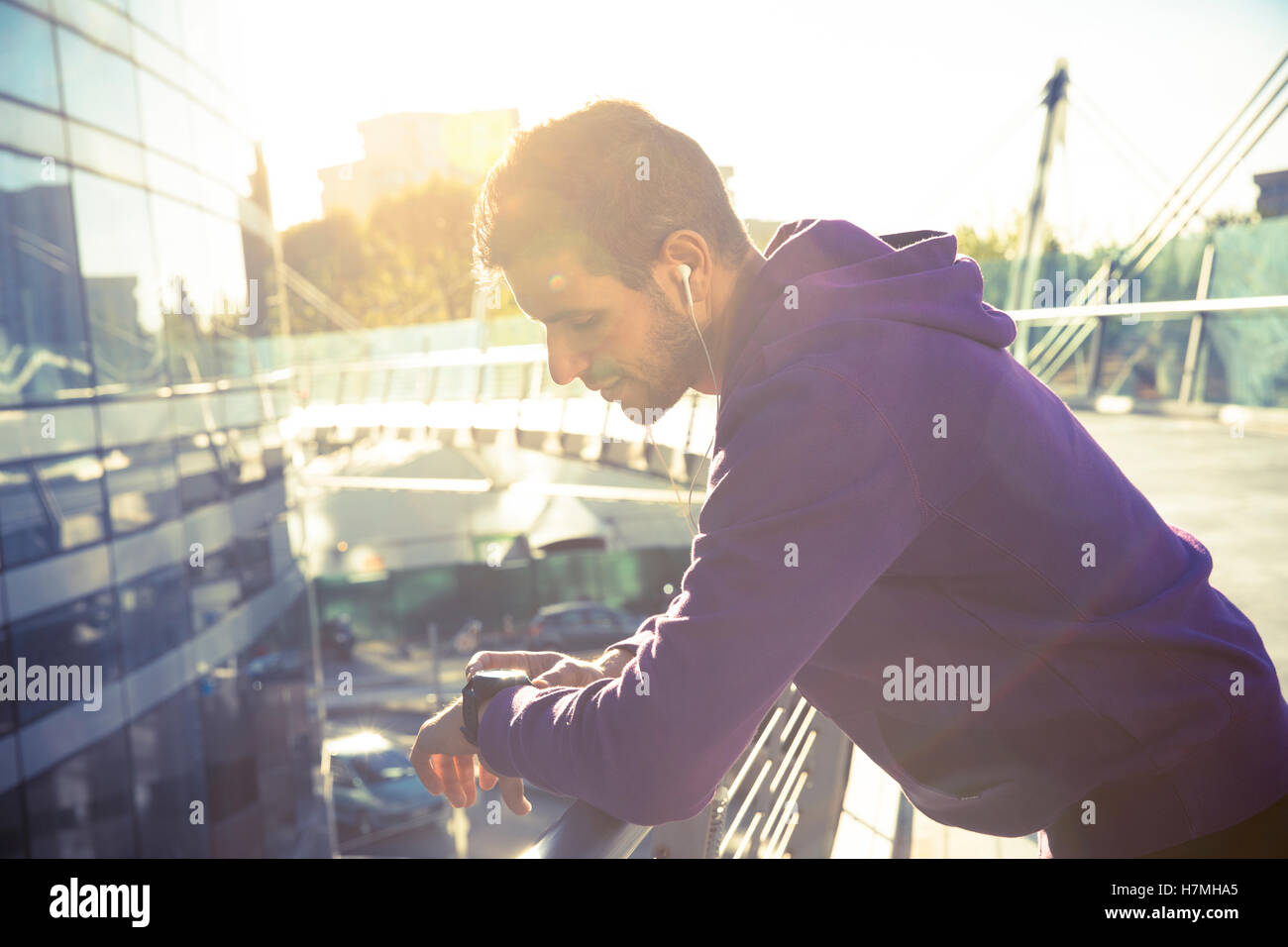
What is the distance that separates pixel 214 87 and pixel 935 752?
48.2 ft

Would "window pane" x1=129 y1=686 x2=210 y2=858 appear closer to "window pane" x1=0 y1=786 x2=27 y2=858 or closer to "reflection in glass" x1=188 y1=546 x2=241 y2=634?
"reflection in glass" x1=188 y1=546 x2=241 y2=634

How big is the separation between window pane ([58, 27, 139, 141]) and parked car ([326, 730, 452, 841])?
8.98 meters

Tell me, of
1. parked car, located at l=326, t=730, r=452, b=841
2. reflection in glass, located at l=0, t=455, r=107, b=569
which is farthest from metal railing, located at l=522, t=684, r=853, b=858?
parked car, located at l=326, t=730, r=452, b=841

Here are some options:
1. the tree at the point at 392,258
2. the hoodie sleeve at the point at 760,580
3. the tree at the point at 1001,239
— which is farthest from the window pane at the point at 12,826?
the tree at the point at 392,258

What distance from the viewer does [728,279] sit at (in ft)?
4.44

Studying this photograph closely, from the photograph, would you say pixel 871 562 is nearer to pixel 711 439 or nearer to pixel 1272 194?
pixel 711 439

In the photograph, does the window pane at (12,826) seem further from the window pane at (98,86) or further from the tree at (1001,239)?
the tree at (1001,239)

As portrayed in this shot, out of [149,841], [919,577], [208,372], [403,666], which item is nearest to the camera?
[919,577]

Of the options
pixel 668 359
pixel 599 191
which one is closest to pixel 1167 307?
pixel 668 359

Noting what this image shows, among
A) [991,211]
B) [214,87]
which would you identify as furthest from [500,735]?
[214,87]

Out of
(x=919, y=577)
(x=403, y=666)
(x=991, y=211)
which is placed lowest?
(x=403, y=666)

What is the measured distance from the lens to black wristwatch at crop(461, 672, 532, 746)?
51.0 inches
